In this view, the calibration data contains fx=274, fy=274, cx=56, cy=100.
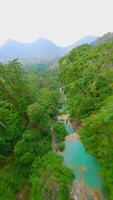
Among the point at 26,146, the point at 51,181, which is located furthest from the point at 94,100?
the point at 51,181

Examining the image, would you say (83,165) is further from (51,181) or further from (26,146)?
(51,181)

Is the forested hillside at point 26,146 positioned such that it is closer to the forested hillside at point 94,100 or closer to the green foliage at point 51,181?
the green foliage at point 51,181

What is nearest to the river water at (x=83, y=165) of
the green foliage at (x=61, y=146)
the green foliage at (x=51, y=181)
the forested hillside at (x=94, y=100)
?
the green foliage at (x=61, y=146)

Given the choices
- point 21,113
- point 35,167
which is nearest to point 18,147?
point 35,167

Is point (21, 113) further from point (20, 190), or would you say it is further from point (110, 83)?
point (110, 83)

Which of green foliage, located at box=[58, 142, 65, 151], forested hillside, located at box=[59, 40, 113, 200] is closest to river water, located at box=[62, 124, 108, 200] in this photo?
green foliage, located at box=[58, 142, 65, 151]

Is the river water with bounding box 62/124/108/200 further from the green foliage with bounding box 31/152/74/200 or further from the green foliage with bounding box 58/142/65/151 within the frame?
the green foliage with bounding box 31/152/74/200
